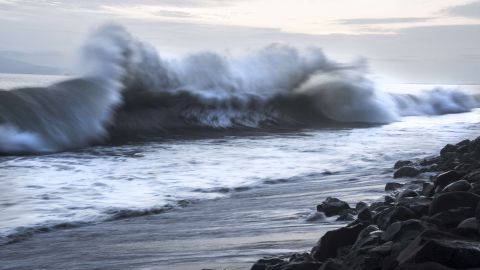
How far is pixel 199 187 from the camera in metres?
6.90

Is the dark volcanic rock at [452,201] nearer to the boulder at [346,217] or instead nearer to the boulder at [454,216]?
the boulder at [454,216]

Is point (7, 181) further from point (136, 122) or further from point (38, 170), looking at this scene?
point (136, 122)

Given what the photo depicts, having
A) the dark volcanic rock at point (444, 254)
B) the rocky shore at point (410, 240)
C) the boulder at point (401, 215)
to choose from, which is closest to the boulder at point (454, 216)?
the rocky shore at point (410, 240)

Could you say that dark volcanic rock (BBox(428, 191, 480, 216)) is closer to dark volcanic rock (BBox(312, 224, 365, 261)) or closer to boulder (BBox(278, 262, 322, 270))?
dark volcanic rock (BBox(312, 224, 365, 261))

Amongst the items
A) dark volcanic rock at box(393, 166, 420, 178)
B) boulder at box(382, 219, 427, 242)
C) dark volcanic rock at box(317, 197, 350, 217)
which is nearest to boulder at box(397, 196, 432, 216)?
boulder at box(382, 219, 427, 242)

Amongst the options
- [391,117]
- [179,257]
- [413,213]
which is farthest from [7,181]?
[391,117]

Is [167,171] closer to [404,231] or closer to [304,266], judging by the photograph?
[304,266]

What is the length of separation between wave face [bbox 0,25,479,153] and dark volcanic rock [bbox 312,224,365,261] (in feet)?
29.4

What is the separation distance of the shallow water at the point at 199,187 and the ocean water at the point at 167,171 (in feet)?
0.04

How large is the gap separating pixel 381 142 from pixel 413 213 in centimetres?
1034

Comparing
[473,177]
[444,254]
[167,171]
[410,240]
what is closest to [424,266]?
[444,254]

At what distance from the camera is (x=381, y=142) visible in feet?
44.1

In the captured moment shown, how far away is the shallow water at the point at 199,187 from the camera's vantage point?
4.62 metres

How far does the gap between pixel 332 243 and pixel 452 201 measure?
0.71 meters
